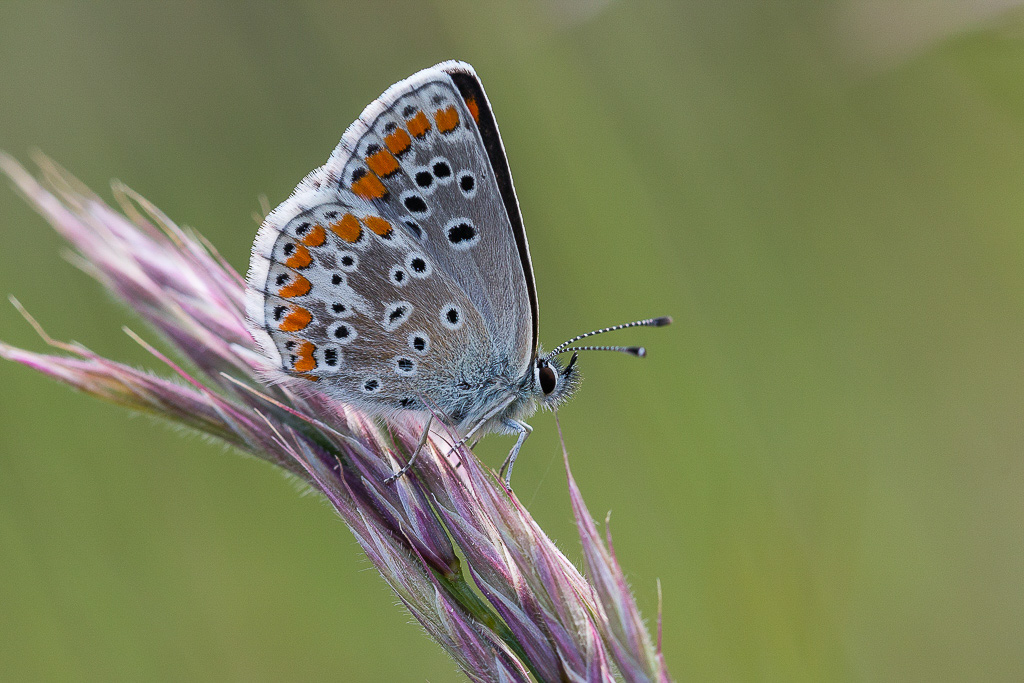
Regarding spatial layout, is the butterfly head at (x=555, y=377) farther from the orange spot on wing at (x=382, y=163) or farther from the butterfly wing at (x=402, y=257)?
the orange spot on wing at (x=382, y=163)

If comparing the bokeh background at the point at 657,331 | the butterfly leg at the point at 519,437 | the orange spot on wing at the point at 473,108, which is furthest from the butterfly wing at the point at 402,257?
the bokeh background at the point at 657,331

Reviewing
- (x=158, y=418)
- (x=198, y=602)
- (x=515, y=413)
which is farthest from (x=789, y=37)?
(x=198, y=602)

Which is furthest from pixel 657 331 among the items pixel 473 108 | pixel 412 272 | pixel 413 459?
pixel 413 459

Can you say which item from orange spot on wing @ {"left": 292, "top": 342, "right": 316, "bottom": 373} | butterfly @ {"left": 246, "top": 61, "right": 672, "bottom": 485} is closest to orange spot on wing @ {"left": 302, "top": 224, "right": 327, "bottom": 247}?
butterfly @ {"left": 246, "top": 61, "right": 672, "bottom": 485}

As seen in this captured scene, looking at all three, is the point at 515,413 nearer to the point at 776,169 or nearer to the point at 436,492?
the point at 436,492

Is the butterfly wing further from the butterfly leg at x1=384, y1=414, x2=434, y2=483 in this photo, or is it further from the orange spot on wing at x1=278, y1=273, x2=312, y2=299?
the butterfly leg at x1=384, y1=414, x2=434, y2=483
